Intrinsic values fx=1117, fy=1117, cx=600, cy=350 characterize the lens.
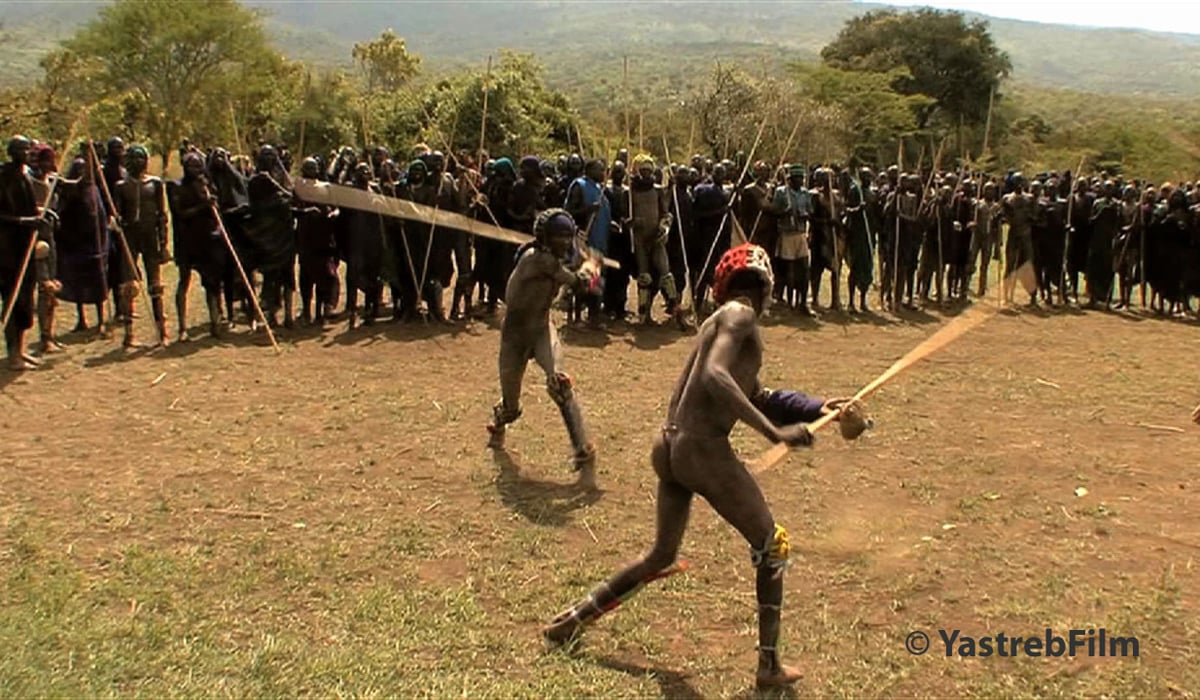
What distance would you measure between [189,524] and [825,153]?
24.5 meters

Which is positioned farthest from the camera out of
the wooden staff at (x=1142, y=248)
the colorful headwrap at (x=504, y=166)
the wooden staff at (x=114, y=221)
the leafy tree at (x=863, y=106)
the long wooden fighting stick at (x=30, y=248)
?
the leafy tree at (x=863, y=106)

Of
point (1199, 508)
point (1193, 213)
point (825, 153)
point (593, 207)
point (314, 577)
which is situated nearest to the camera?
point (314, 577)

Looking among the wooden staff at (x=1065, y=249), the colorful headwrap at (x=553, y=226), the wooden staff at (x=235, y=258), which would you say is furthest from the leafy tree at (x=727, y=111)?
the colorful headwrap at (x=553, y=226)

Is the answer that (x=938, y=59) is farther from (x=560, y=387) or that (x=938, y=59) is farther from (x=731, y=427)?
(x=731, y=427)

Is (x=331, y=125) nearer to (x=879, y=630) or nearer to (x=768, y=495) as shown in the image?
(x=768, y=495)

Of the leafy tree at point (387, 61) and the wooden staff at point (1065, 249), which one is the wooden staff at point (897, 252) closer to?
the wooden staff at point (1065, 249)

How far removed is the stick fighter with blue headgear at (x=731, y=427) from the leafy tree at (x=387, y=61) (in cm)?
3350

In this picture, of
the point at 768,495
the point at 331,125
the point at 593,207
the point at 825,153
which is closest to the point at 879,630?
the point at 768,495

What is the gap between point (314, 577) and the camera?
5.43m

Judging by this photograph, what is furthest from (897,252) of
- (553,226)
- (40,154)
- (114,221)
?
(40,154)

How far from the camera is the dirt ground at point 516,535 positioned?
181 inches

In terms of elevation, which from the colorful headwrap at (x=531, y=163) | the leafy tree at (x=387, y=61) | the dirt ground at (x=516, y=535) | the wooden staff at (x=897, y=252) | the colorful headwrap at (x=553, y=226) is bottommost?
the dirt ground at (x=516, y=535)

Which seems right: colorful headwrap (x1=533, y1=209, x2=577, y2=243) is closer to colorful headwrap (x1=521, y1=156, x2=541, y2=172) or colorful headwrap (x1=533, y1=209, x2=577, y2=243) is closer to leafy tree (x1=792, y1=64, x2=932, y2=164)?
colorful headwrap (x1=521, y1=156, x2=541, y2=172)

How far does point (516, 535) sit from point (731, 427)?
210 cm
